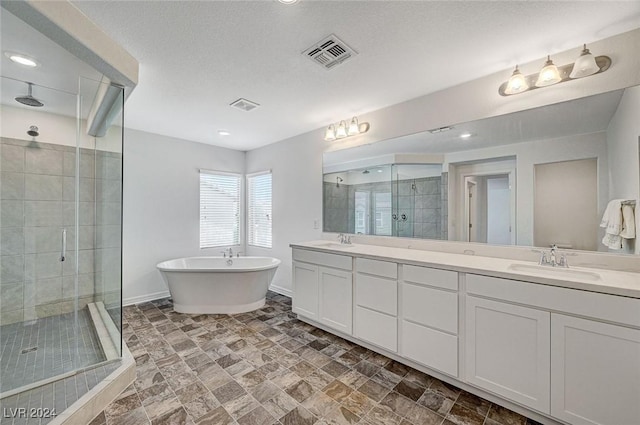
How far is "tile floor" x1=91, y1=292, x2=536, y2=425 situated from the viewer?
1721mm

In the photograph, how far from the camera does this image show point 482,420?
5.57 ft

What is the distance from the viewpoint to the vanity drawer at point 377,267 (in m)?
2.30

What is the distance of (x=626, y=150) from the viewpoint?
1.76 meters

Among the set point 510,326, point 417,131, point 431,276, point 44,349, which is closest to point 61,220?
point 44,349

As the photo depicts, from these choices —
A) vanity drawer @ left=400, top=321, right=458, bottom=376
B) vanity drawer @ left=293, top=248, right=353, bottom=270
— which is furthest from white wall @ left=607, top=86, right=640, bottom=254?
vanity drawer @ left=293, top=248, right=353, bottom=270

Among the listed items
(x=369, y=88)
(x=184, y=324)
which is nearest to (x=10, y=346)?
(x=184, y=324)

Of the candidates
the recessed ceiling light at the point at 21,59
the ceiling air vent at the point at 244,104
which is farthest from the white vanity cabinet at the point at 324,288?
the recessed ceiling light at the point at 21,59

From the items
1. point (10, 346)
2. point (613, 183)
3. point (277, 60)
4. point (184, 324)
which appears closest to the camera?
point (613, 183)

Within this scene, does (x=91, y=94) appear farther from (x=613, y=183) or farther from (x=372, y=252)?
(x=613, y=183)

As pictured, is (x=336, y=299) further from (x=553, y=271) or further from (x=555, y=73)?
(x=555, y=73)

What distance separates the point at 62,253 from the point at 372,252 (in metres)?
3.34

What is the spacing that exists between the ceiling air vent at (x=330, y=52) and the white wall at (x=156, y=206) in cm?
311

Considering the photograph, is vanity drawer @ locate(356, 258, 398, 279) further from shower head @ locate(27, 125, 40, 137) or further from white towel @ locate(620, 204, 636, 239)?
shower head @ locate(27, 125, 40, 137)

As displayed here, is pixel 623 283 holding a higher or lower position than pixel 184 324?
higher
